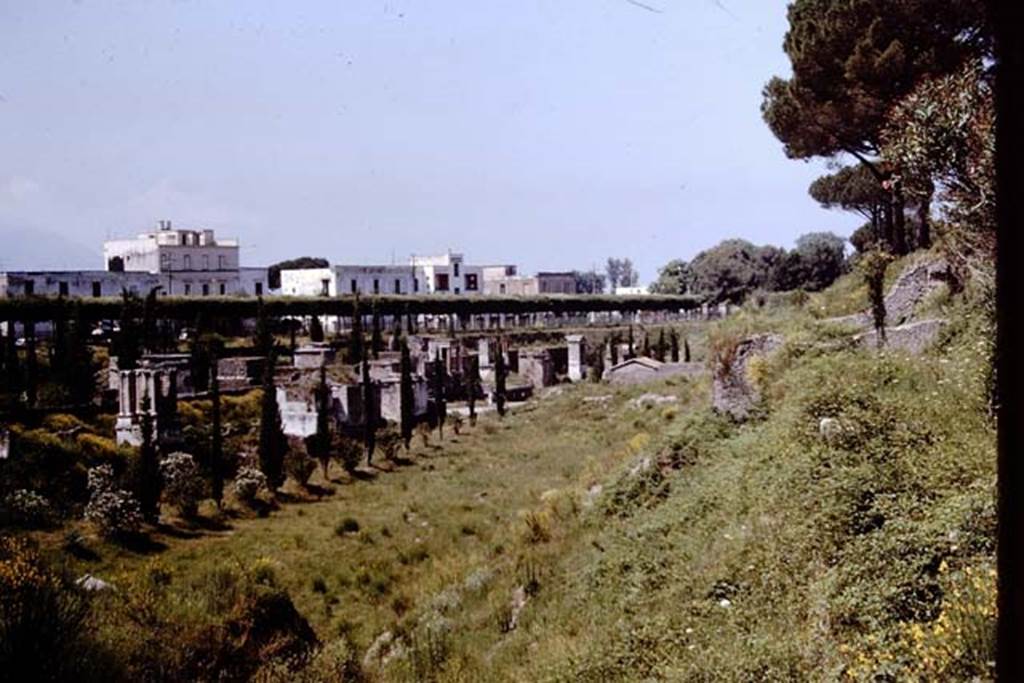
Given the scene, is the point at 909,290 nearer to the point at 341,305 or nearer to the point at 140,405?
the point at 140,405

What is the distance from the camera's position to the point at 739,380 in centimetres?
1916

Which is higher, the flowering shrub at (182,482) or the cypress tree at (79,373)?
the cypress tree at (79,373)

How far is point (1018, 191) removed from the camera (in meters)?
1.70

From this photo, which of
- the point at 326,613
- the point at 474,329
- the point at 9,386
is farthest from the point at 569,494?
the point at 474,329

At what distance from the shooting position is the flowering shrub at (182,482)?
1025 inches

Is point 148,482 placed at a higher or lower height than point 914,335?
lower

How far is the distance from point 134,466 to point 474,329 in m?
55.1

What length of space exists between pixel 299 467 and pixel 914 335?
848 inches

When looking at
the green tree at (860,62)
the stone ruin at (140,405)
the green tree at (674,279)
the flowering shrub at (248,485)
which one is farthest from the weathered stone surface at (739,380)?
the green tree at (674,279)

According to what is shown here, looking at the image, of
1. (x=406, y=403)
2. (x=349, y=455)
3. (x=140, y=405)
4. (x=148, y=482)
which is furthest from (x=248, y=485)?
(x=406, y=403)

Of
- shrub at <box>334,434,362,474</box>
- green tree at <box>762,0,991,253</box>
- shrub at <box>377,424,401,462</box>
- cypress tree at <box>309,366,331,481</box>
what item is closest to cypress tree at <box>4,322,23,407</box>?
cypress tree at <box>309,366,331,481</box>

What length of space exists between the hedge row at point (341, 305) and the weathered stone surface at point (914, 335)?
43.1 meters

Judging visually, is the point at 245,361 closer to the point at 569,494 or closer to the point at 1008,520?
the point at 569,494

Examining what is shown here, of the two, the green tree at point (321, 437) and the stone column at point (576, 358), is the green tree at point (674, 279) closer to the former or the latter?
the stone column at point (576, 358)
